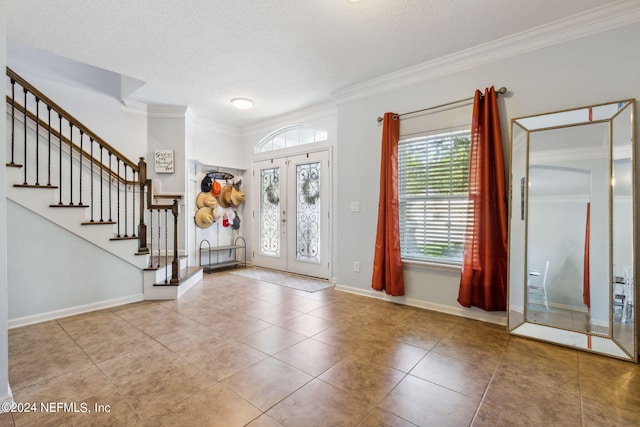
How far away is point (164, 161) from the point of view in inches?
185

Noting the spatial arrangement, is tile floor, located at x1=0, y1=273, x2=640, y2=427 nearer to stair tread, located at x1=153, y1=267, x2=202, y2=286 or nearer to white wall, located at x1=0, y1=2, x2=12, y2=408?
white wall, located at x1=0, y1=2, x2=12, y2=408

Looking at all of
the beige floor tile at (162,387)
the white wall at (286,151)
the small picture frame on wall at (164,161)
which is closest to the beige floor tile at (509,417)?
the beige floor tile at (162,387)

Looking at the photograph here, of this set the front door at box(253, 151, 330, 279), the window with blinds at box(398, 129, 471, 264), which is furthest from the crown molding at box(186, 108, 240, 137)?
the window with blinds at box(398, 129, 471, 264)

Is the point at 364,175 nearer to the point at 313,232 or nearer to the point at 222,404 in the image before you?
the point at 313,232

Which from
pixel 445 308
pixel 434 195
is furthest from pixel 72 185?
pixel 445 308

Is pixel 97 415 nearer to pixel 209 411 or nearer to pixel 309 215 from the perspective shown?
pixel 209 411

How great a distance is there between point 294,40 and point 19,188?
3.00 metres

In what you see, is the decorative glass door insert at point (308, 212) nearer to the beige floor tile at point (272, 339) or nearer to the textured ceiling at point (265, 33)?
the textured ceiling at point (265, 33)

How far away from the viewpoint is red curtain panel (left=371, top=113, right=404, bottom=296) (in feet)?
11.3

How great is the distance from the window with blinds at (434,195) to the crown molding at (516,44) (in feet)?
2.31

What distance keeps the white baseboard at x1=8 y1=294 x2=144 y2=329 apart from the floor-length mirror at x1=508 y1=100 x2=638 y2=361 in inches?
165

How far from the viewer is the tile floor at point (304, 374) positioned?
1.60 metres

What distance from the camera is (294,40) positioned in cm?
283

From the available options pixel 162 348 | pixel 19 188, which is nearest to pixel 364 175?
pixel 162 348
